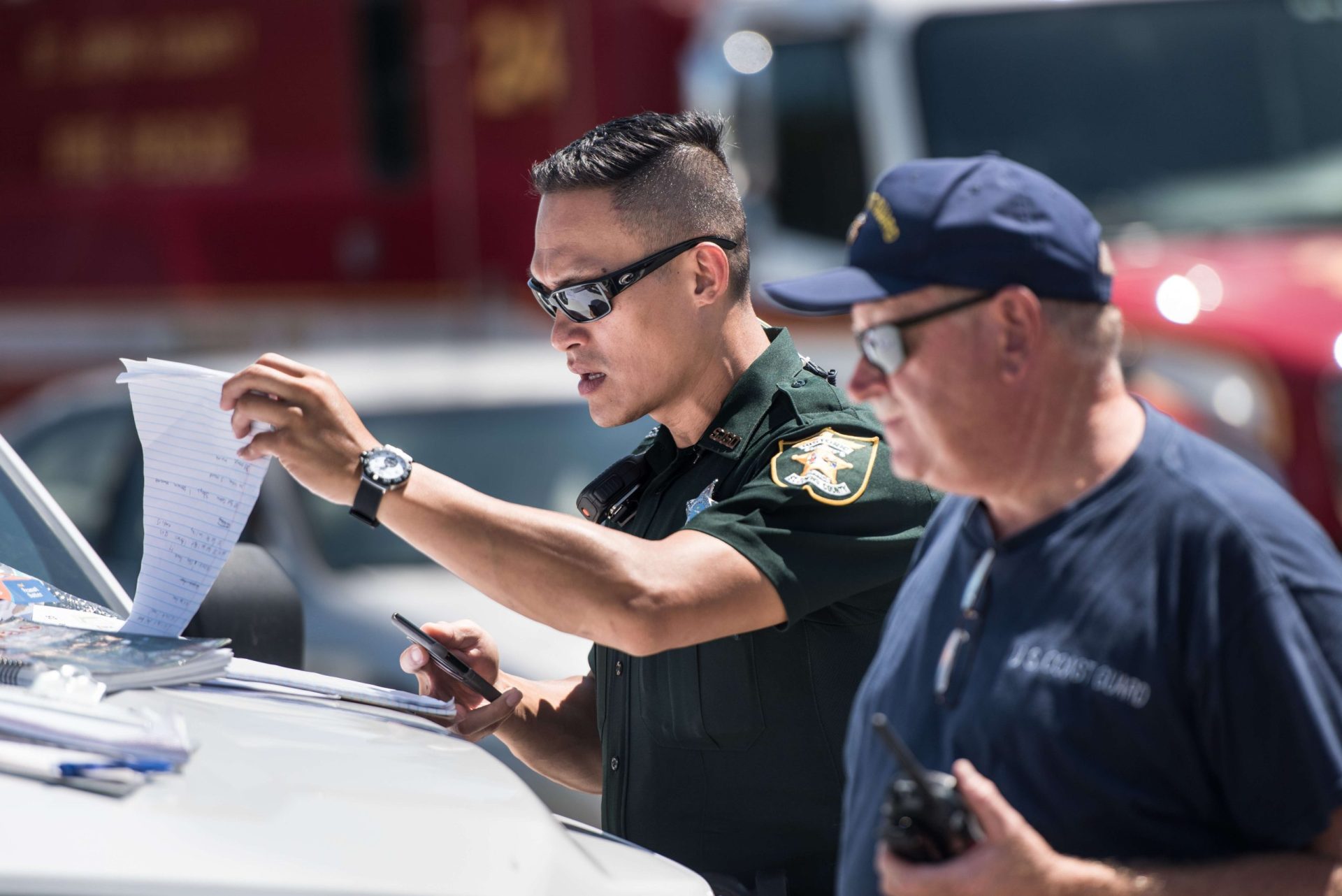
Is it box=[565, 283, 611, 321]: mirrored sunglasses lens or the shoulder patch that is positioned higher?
box=[565, 283, 611, 321]: mirrored sunglasses lens

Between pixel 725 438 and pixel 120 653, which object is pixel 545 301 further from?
pixel 120 653

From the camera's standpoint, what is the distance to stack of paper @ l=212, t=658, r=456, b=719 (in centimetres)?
236

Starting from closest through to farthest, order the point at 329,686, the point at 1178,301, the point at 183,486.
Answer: the point at 183,486, the point at 329,686, the point at 1178,301

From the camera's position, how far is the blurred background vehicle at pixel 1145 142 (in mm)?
6090

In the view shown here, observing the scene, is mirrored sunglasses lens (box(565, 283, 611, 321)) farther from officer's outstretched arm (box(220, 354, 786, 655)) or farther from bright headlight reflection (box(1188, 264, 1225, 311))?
bright headlight reflection (box(1188, 264, 1225, 311))

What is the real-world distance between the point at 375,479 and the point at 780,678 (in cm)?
66

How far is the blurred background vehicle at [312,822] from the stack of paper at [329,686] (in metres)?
0.03

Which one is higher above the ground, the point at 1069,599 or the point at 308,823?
the point at 1069,599

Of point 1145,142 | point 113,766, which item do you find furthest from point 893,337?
point 1145,142

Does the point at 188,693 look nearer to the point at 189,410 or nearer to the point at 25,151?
the point at 189,410

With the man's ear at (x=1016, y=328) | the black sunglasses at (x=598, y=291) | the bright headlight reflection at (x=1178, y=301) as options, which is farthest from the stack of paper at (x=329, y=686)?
the bright headlight reflection at (x=1178, y=301)

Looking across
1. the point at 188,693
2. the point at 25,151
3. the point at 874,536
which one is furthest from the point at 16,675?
the point at 25,151

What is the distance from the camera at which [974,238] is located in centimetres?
177

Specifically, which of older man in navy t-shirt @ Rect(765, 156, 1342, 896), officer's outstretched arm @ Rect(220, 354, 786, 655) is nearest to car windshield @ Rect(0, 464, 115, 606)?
officer's outstretched arm @ Rect(220, 354, 786, 655)
